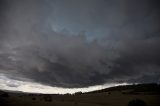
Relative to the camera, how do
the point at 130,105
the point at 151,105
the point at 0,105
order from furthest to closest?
the point at 151,105 → the point at 130,105 → the point at 0,105

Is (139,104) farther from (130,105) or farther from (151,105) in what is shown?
(151,105)

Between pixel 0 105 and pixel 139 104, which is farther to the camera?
pixel 139 104

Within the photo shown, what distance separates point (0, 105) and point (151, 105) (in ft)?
160

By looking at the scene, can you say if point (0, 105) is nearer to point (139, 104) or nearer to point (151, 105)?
point (139, 104)

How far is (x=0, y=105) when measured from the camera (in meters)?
47.4

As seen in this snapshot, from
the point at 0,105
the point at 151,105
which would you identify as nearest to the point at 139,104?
the point at 151,105

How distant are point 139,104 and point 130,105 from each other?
289 centimetres

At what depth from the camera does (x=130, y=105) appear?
203 ft

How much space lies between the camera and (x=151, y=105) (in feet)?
224

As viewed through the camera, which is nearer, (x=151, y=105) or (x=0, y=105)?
(x=0, y=105)

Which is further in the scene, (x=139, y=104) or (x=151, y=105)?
(x=151, y=105)

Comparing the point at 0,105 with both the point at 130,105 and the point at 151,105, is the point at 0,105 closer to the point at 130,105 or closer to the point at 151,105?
the point at 130,105

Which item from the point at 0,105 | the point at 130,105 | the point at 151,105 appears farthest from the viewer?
the point at 151,105

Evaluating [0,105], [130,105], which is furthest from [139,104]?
[0,105]
